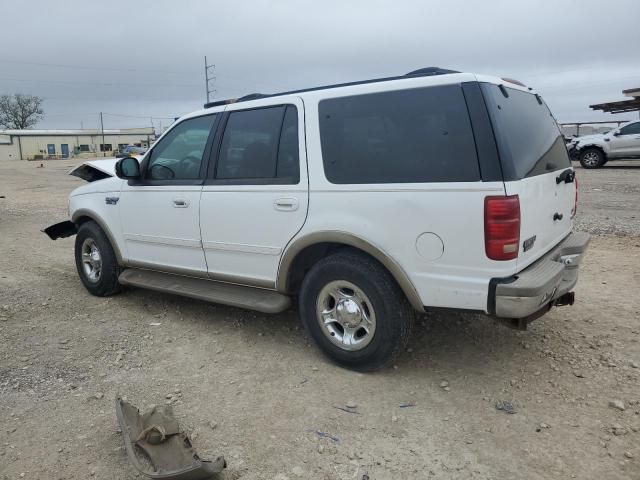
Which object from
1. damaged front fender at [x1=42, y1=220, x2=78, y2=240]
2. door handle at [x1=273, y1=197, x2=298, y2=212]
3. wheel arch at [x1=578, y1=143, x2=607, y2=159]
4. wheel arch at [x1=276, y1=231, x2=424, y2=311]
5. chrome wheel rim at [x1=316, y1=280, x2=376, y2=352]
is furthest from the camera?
wheel arch at [x1=578, y1=143, x2=607, y2=159]

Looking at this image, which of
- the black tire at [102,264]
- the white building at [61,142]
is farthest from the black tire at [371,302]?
the white building at [61,142]

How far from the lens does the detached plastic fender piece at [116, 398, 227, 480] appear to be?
268 cm

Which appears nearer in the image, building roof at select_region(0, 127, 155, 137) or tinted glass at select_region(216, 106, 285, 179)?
tinted glass at select_region(216, 106, 285, 179)

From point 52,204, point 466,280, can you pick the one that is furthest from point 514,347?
point 52,204

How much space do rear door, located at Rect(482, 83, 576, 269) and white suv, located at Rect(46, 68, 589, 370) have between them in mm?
15

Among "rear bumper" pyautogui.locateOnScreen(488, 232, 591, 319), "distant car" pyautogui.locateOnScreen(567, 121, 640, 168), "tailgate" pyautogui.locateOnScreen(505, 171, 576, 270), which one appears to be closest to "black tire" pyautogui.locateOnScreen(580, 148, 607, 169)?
"distant car" pyautogui.locateOnScreen(567, 121, 640, 168)

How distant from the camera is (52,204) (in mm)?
14633

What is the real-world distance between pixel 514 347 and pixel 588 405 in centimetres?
90

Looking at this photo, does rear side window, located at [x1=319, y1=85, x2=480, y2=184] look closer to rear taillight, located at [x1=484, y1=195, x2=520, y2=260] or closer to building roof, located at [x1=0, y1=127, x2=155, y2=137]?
rear taillight, located at [x1=484, y1=195, x2=520, y2=260]

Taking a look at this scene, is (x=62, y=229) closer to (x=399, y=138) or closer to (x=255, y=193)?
(x=255, y=193)

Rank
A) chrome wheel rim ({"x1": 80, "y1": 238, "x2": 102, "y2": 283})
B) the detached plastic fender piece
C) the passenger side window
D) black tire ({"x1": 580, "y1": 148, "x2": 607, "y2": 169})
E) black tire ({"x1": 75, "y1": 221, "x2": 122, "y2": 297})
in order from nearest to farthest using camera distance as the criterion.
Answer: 1. the detached plastic fender piece
2. the passenger side window
3. black tire ({"x1": 75, "y1": 221, "x2": 122, "y2": 297})
4. chrome wheel rim ({"x1": 80, "y1": 238, "x2": 102, "y2": 283})
5. black tire ({"x1": 580, "y1": 148, "x2": 607, "y2": 169})

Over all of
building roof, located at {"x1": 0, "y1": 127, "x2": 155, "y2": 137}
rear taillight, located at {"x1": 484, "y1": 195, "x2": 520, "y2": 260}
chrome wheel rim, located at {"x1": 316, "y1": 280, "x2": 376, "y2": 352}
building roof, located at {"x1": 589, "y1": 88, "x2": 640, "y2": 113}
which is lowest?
chrome wheel rim, located at {"x1": 316, "y1": 280, "x2": 376, "y2": 352}

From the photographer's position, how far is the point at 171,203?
473 centimetres

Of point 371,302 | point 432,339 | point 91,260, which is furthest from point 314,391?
point 91,260
